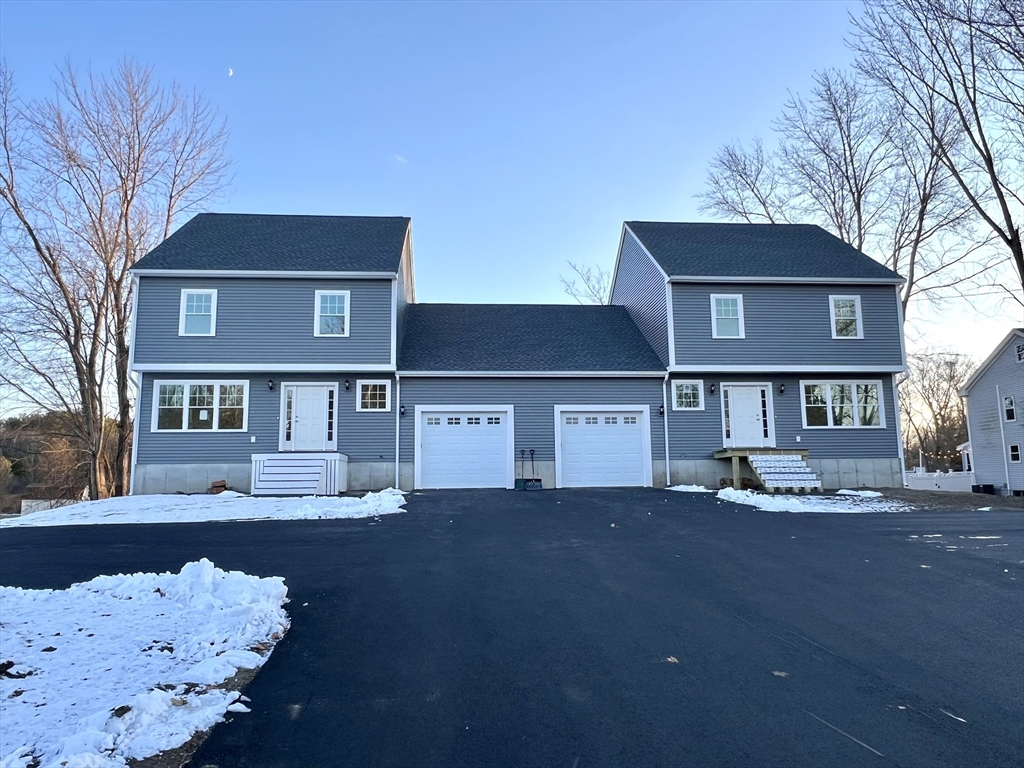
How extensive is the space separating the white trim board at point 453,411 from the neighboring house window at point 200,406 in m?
4.35

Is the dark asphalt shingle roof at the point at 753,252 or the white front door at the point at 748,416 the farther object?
the dark asphalt shingle roof at the point at 753,252

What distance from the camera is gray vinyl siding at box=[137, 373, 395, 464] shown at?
1595 cm

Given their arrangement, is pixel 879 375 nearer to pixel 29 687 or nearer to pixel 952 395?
pixel 29 687

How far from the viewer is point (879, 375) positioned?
17906mm

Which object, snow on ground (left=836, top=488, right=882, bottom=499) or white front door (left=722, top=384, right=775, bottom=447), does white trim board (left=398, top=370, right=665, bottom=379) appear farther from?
snow on ground (left=836, top=488, right=882, bottom=499)

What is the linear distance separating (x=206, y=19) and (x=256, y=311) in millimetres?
6546

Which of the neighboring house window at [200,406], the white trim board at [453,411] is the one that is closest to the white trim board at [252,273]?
the neighboring house window at [200,406]

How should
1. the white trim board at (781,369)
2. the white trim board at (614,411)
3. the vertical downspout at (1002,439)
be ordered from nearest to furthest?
the white trim board at (614,411), the white trim board at (781,369), the vertical downspout at (1002,439)

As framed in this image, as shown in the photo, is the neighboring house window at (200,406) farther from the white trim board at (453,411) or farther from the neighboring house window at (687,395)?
the neighboring house window at (687,395)

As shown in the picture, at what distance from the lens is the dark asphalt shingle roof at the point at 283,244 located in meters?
16.6

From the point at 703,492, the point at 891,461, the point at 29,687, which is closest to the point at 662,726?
the point at 29,687

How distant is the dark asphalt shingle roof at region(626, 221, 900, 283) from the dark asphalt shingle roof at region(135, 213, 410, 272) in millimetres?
7902

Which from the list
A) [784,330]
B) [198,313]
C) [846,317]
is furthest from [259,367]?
[846,317]

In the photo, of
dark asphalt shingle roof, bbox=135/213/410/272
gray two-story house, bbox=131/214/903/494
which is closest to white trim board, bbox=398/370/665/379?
gray two-story house, bbox=131/214/903/494
